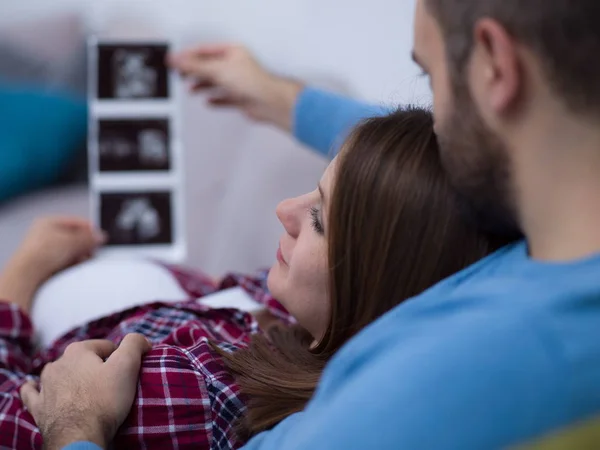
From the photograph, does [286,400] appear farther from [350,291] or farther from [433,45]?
[433,45]

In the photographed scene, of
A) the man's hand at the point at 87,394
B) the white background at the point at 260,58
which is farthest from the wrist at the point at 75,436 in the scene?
the white background at the point at 260,58

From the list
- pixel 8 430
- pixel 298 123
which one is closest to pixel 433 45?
pixel 8 430

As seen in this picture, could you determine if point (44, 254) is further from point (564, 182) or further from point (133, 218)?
point (564, 182)

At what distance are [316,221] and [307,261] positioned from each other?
0.04 metres

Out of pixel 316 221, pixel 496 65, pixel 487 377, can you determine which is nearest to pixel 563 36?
pixel 496 65

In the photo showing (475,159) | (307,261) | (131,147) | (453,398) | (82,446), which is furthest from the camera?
(131,147)

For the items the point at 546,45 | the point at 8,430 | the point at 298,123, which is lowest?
the point at 8,430

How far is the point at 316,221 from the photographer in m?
0.76

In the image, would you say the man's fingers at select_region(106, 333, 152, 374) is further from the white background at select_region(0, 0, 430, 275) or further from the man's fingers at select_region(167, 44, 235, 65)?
the man's fingers at select_region(167, 44, 235, 65)

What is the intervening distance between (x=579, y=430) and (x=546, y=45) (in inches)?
9.3

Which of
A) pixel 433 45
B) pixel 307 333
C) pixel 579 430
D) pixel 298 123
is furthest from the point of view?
pixel 298 123

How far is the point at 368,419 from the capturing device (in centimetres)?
43

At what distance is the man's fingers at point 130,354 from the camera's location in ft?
2.31

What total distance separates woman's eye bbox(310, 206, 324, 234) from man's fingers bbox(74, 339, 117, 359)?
0.26 metres
